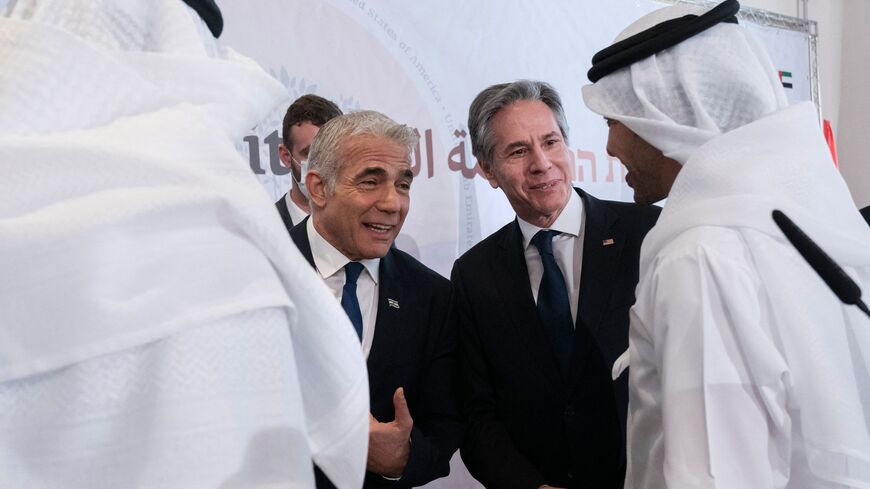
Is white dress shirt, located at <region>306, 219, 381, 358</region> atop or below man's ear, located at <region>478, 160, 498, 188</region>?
below

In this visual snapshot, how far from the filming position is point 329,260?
2.29m

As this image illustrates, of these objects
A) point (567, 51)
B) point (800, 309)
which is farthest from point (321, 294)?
point (567, 51)

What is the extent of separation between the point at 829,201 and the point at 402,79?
248 centimetres

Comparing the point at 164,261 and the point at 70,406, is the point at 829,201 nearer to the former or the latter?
the point at 164,261

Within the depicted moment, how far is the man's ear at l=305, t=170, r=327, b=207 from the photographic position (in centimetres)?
236

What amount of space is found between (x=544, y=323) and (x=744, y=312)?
957 mm

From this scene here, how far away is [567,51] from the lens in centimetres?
A: 440

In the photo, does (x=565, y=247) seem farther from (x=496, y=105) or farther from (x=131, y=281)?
(x=131, y=281)

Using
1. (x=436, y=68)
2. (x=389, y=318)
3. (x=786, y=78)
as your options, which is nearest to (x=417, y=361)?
(x=389, y=318)

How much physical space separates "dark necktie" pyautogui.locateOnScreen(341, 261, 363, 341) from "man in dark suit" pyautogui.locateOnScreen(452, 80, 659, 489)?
394 mm

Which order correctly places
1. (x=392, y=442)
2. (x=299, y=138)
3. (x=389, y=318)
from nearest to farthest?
1. (x=392, y=442)
2. (x=389, y=318)
3. (x=299, y=138)

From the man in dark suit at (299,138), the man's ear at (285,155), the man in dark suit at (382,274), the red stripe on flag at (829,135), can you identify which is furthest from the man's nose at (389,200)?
the red stripe on flag at (829,135)

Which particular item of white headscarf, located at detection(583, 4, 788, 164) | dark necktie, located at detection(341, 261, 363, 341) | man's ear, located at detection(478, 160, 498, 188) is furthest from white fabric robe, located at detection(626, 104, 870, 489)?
man's ear, located at detection(478, 160, 498, 188)

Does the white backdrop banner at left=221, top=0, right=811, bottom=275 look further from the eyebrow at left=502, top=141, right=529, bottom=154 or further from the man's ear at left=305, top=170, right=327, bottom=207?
the eyebrow at left=502, top=141, right=529, bottom=154
